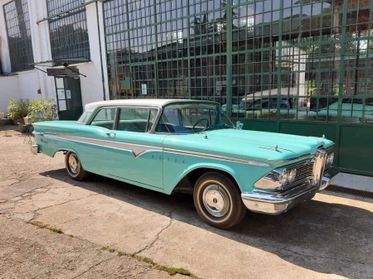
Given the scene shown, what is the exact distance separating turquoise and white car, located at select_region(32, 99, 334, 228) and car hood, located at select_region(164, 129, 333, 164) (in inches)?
0.4

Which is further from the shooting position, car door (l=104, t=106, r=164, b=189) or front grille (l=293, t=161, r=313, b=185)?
car door (l=104, t=106, r=164, b=189)

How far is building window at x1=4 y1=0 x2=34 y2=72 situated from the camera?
16656 mm

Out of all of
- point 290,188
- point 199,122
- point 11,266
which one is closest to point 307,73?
point 199,122

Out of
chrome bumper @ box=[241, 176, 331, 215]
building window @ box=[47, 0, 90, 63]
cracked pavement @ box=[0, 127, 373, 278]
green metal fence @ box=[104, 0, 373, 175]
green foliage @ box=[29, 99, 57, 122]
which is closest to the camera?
cracked pavement @ box=[0, 127, 373, 278]

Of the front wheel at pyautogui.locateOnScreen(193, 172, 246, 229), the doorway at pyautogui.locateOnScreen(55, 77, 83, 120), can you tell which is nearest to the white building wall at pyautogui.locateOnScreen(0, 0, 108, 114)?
the doorway at pyautogui.locateOnScreen(55, 77, 83, 120)

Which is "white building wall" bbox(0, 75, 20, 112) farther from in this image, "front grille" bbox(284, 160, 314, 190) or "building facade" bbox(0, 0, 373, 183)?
"front grille" bbox(284, 160, 314, 190)

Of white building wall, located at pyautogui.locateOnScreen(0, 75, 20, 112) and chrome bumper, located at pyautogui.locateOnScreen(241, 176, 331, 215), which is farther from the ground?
white building wall, located at pyautogui.locateOnScreen(0, 75, 20, 112)

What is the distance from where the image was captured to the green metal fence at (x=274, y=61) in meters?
6.05

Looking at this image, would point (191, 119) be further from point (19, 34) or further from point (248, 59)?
point (19, 34)

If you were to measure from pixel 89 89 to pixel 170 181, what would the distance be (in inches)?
394

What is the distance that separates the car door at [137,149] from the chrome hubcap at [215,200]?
2.47ft

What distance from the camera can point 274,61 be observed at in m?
7.13

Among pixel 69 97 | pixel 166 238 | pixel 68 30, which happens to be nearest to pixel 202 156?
pixel 166 238

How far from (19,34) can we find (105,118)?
592 inches
